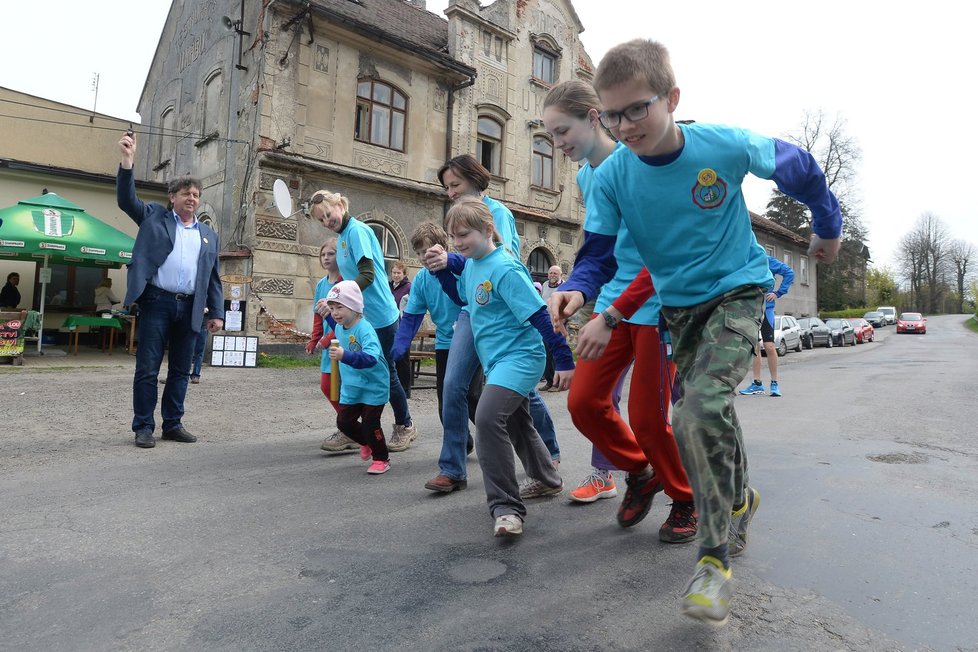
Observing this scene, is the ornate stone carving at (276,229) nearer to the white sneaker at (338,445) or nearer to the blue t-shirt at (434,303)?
the white sneaker at (338,445)

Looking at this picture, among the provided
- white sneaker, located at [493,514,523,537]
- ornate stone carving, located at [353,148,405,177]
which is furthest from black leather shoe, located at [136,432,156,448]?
ornate stone carving, located at [353,148,405,177]

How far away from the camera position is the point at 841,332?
3014 cm

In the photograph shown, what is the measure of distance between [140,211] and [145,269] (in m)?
0.48

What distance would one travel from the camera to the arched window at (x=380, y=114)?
636 inches

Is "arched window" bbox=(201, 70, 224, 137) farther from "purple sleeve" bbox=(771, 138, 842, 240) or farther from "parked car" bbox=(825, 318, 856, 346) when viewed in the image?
"parked car" bbox=(825, 318, 856, 346)

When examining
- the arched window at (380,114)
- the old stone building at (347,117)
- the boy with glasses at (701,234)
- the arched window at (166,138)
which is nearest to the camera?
the boy with glasses at (701,234)

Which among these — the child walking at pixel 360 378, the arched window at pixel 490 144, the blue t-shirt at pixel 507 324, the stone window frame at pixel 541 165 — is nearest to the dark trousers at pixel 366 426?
the child walking at pixel 360 378

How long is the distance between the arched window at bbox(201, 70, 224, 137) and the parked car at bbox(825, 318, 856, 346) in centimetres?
2644

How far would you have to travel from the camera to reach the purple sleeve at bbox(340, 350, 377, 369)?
415cm

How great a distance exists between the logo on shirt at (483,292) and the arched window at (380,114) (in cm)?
1383

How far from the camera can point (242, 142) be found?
1491cm

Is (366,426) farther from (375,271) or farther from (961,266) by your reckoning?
(961,266)

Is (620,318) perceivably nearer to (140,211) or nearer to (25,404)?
(140,211)

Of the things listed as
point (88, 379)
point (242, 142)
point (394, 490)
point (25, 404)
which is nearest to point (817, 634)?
point (394, 490)
